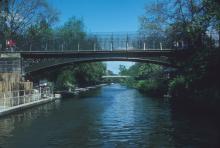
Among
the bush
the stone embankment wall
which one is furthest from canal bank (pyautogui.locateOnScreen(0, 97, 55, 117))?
the bush

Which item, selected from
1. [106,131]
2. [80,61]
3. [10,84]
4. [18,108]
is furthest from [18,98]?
[80,61]

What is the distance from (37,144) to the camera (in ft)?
93.8

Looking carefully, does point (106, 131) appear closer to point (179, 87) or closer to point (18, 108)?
point (18, 108)

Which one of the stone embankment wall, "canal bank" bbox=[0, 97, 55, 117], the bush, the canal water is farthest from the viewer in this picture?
the bush

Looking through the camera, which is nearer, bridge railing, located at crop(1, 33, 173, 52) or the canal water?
the canal water

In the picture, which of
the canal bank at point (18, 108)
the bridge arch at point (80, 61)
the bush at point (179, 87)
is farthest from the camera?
the bridge arch at point (80, 61)

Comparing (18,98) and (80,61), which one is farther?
(80,61)

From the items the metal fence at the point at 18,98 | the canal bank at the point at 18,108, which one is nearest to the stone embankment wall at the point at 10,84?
the metal fence at the point at 18,98

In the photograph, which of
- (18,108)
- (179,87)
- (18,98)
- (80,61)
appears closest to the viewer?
(18,108)

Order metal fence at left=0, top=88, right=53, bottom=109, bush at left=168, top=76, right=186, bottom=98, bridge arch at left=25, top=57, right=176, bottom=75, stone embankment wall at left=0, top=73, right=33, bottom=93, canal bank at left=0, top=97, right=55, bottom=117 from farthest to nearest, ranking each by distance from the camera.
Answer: bridge arch at left=25, top=57, right=176, bottom=75
bush at left=168, top=76, right=186, bottom=98
stone embankment wall at left=0, top=73, right=33, bottom=93
metal fence at left=0, top=88, right=53, bottom=109
canal bank at left=0, top=97, right=55, bottom=117

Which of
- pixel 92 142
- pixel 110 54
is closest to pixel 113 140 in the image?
pixel 92 142

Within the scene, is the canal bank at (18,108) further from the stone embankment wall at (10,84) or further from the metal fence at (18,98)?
the stone embankment wall at (10,84)

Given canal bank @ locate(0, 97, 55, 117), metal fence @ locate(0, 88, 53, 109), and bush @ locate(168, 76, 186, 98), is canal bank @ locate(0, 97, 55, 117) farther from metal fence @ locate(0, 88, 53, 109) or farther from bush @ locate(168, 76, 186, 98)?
bush @ locate(168, 76, 186, 98)

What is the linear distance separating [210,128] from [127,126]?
5962 millimetres
